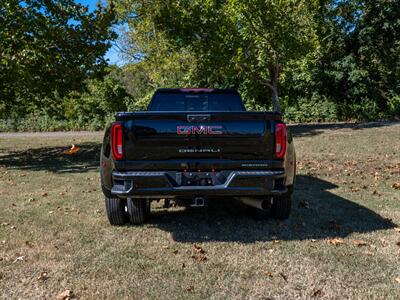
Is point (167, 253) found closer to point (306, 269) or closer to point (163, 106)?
point (306, 269)

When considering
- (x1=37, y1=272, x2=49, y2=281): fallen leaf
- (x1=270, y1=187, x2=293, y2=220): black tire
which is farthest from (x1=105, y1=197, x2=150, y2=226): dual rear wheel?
(x1=270, y1=187, x2=293, y2=220): black tire

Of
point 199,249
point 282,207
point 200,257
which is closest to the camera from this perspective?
point 200,257

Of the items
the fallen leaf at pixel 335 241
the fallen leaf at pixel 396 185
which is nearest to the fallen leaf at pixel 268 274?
the fallen leaf at pixel 335 241

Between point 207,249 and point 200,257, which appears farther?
point 207,249

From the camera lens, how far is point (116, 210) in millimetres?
5531

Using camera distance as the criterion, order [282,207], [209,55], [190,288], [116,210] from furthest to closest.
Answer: [209,55]
[282,207]
[116,210]
[190,288]

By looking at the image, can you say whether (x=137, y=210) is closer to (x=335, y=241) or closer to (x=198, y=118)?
(x=198, y=118)

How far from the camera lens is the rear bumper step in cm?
481

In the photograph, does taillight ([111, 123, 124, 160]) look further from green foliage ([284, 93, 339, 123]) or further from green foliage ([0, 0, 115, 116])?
green foliage ([284, 93, 339, 123])

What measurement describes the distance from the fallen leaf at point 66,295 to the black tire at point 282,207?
2.89 meters

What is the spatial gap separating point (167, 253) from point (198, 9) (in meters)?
18.2

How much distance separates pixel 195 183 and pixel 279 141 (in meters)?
1.03

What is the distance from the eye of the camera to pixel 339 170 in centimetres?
998

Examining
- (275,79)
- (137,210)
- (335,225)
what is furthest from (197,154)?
(275,79)
